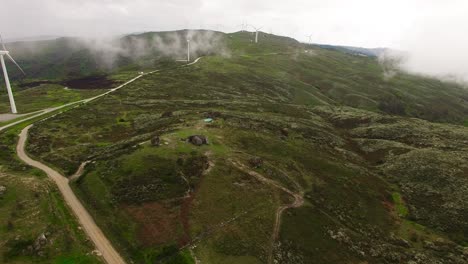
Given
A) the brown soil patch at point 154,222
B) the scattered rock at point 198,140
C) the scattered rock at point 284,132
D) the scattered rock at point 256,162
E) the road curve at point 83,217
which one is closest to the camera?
the road curve at point 83,217

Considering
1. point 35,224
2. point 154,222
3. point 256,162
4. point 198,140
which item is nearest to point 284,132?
point 256,162

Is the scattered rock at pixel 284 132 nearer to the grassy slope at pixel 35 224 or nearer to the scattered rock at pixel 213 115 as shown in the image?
the scattered rock at pixel 213 115

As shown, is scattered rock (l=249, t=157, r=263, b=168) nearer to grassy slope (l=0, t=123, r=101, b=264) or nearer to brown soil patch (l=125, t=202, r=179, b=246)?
brown soil patch (l=125, t=202, r=179, b=246)

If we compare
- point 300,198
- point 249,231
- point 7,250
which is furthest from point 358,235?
point 7,250

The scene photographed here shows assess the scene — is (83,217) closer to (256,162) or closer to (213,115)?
(256,162)

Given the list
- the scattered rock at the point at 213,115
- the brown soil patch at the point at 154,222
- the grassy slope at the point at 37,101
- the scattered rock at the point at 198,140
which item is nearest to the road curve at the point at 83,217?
the brown soil patch at the point at 154,222

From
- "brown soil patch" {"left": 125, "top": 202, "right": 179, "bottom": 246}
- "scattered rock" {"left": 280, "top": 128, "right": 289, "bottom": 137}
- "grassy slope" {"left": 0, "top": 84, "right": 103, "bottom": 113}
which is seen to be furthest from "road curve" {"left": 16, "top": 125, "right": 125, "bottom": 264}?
"scattered rock" {"left": 280, "top": 128, "right": 289, "bottom": 137}
